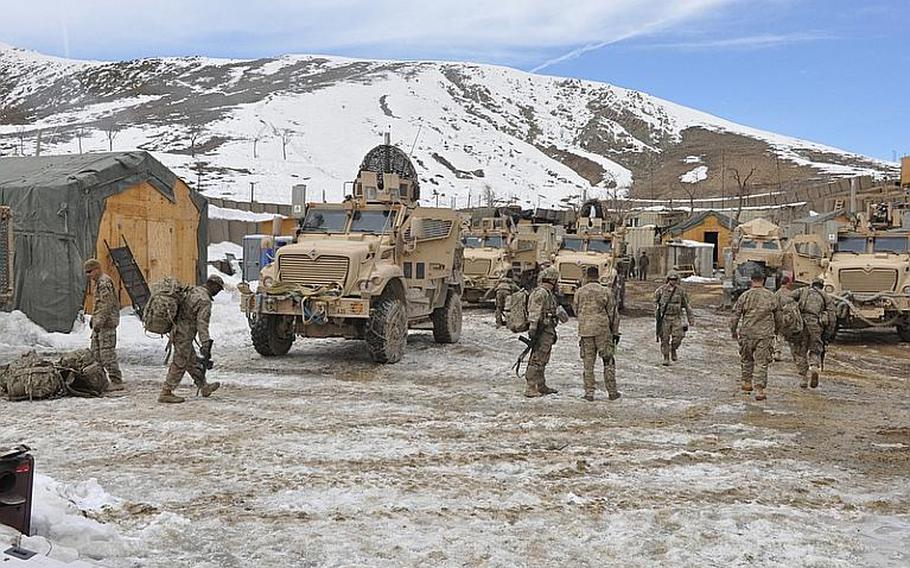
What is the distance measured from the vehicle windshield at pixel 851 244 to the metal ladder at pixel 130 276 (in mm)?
11993

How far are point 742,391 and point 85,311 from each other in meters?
10.0

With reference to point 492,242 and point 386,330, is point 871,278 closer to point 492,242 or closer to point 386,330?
point 386,330

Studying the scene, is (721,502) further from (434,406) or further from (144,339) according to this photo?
(144,339)

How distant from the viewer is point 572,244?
21438 millimetres

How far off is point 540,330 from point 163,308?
12.5ft

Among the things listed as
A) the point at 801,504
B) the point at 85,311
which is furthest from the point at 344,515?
the point at 85,311

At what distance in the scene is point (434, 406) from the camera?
912 cm

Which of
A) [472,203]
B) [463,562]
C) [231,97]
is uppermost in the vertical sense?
[231,97]

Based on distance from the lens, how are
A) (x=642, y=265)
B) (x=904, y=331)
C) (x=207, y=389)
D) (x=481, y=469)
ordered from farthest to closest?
(x=642, y=265) → (x=904, y=331) → (x=207, y=389) → (x=481, y=469)

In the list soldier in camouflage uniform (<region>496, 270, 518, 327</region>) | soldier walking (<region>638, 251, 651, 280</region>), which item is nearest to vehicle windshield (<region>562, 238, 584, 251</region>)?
soldier in camouflage uniform (<region>496, 270, 518, 327</region>)

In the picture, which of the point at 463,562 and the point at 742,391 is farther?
the point at 742,391

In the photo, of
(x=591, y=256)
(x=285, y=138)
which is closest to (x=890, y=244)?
(x=591, y=256)

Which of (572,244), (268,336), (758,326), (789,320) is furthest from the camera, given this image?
(572,244)

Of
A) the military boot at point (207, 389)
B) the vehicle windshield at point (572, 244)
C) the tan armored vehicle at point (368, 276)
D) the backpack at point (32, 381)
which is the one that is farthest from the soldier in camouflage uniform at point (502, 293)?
the backpack at point (32, 381)
